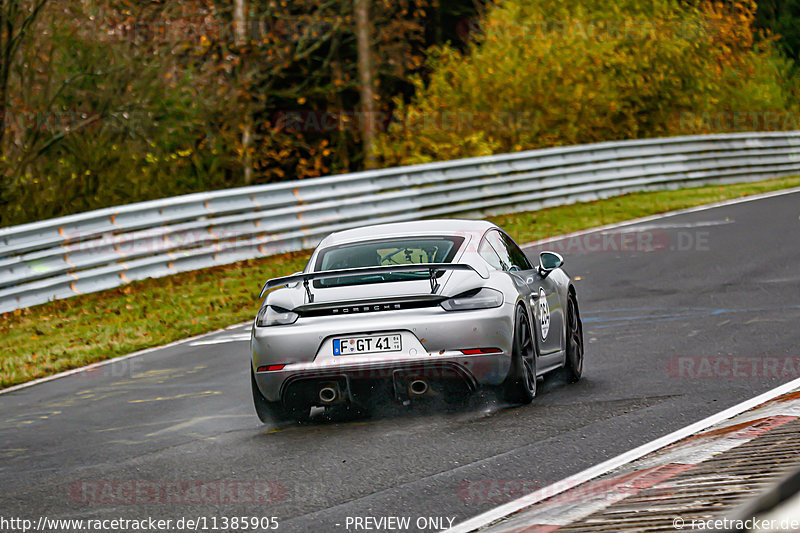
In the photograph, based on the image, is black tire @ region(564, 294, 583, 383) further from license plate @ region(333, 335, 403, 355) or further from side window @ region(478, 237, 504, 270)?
license plate @ region(333, 335, 403, 355)

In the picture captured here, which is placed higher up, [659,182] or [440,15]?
[440,15]

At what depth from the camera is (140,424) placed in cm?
841

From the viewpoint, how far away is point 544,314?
865 centimetres

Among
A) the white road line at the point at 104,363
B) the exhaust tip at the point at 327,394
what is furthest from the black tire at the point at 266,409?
the white road line at the point at 104,363

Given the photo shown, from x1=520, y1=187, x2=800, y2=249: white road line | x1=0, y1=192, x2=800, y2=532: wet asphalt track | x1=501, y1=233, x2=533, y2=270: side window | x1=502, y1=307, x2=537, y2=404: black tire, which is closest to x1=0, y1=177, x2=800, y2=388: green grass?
x1=520, y1=187, x2=800, y2=249: white road line

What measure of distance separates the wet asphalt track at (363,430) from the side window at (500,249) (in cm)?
95

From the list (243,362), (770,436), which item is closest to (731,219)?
(243,362)

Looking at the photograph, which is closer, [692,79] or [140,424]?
[140,424]

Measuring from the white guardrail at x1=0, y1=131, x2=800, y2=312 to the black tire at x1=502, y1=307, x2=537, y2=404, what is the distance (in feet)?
27.3

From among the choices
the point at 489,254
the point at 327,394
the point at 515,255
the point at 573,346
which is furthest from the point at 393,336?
the point at 573,346

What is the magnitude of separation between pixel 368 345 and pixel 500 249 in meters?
1.80

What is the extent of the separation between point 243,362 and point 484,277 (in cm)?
359

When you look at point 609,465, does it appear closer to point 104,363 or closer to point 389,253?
point 389,253

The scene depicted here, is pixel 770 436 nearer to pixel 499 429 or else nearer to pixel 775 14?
pixel 499 429
